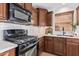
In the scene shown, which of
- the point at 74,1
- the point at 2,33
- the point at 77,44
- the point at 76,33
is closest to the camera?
the point at 74,1

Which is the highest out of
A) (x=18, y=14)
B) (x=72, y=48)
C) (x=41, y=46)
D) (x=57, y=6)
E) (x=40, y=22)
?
(x=57, y=6)

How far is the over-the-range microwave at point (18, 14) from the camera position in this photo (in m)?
1.17

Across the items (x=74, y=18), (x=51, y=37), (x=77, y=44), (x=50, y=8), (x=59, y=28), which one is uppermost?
(x=50, y=8)

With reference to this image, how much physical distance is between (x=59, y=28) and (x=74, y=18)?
0.81ft

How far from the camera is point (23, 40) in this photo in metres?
1.20

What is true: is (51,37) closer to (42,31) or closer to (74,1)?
(42,31)

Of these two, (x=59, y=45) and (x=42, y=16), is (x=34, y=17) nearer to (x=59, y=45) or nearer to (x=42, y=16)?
(x=42, y=16)

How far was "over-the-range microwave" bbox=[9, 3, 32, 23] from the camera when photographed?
3.85 ft

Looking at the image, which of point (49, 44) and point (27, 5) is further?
point (49, 44)

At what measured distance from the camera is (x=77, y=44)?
5.23 feet

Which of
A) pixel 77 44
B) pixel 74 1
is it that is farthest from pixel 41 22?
pixel 77 44

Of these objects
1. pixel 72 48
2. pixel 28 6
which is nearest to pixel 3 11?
pixel 28 6

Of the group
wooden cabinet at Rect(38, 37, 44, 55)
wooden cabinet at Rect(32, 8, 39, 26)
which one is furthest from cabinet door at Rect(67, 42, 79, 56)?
wooden cabinet at Rect(32, 8, 39, 26)

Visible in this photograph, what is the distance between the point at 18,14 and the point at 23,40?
13.6 inches
